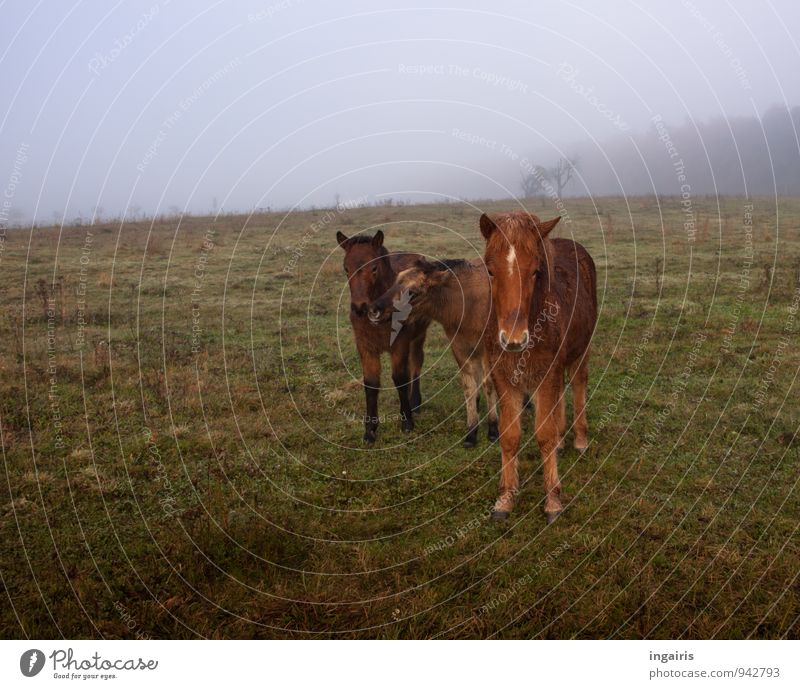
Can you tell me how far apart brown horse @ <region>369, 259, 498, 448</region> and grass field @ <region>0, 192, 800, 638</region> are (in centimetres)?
84

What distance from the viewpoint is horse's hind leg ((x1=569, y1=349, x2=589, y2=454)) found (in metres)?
7.95

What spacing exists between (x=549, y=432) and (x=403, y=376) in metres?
3.11

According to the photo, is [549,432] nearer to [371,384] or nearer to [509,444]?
[509,444]

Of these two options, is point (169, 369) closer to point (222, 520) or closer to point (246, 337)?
point (246, 337)

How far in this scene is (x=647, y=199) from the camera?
47.0m

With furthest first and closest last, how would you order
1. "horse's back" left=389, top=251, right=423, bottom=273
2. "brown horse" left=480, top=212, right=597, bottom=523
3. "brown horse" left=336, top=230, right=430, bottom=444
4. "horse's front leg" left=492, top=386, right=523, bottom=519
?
"horse's back" left=389, top=251, right=423, bottom=273 → "brown horse" left=336, top=230, right=430, bottom=444 → "horse's front leg" left=492, top=386, right=523, bottom=519 → "brown horse" left=480, top=212, right=597, bottom=523

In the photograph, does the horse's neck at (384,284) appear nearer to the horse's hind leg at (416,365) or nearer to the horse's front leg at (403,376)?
the horse's front leg at (403,376)

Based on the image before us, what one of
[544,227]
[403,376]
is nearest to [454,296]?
[403,376]

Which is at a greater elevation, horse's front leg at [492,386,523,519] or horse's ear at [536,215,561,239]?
horse's ear at [536,215,561,239]

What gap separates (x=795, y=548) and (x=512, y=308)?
3.67 m

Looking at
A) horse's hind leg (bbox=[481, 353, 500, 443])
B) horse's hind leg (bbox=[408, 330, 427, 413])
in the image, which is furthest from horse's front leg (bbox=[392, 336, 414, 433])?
horse's hind leg (bbox=[481, 353, 500, 443])

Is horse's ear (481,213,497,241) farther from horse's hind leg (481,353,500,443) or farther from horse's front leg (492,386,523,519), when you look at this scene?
horse's hind leg (481,353,500,443)

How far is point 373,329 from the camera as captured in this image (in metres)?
8.47

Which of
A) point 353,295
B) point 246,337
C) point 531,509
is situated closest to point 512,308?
point 531,509
